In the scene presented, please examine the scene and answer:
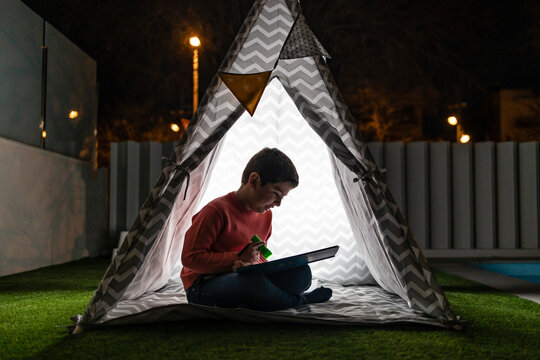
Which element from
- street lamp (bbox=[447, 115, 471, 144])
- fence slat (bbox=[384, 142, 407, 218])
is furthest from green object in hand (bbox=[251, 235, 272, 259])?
street lamp (bbox=[447, 115, 471, 144])

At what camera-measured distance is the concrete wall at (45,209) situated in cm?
400

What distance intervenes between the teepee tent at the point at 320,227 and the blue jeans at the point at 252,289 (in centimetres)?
7

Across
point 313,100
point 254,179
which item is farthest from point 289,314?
point 313,100

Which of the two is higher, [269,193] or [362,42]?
[362,42]

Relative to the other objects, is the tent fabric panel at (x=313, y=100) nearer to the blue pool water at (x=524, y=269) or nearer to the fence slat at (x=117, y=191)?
the blue pool water at (x=524, y=269)

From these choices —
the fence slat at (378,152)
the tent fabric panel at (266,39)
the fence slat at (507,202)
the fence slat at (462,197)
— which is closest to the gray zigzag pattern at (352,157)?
the tent fabric panel at (266,39)

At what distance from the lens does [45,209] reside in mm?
4617

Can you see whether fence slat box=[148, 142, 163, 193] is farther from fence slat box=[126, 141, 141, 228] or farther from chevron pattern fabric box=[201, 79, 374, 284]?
chevron pattern fabric box=[201, 79, 374, 284]

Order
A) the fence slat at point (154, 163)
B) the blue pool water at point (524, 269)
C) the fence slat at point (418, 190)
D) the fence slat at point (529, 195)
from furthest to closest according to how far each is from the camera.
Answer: the fence slat at point (154, 163) < the fence slat at point (418, 190) < the fence slat at point (529, 195) < the blue pool water at point (524, 269)

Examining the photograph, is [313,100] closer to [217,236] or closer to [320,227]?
[217,236]

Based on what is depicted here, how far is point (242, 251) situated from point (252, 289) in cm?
16

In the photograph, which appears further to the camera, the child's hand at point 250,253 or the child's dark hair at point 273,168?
the child's dark hair at point 273,168

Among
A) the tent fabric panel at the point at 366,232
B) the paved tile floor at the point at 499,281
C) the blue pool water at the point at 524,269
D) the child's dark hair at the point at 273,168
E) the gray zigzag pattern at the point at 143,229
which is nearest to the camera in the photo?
the gray zigzag pattern at the point at 143,229

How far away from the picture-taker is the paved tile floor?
310 cm
